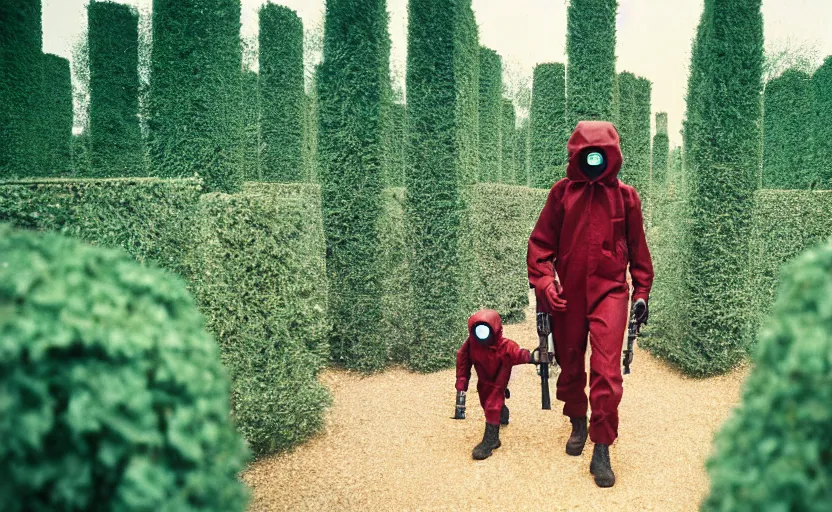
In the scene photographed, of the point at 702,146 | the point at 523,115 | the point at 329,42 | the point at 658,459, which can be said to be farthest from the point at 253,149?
the point at 523,115

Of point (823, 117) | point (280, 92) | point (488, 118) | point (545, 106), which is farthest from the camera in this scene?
point (545, 106)

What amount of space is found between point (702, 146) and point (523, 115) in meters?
36.1

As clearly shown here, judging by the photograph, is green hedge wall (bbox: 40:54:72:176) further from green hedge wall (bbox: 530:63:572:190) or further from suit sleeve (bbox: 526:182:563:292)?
suit sleeve (bbox: 526:182:563:292)

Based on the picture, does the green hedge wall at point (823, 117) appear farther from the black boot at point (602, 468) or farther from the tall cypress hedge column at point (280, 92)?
the tall cypress hedge column at point (280, 92)

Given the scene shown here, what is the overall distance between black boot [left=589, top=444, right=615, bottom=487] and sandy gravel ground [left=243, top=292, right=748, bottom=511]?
2.8 inches

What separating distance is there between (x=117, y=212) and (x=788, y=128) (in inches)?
672

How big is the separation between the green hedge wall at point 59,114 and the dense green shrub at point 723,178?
45.2 ft

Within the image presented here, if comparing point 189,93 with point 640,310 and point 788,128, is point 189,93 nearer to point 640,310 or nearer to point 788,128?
point 640,310

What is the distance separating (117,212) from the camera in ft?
12.8

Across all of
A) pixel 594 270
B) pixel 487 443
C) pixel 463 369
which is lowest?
pixel 487 443

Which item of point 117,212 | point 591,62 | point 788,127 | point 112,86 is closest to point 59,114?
point 112,86

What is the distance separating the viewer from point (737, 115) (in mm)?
6879

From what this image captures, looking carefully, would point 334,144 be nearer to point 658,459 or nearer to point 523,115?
point 658,459

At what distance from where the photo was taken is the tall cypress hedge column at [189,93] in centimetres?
812
